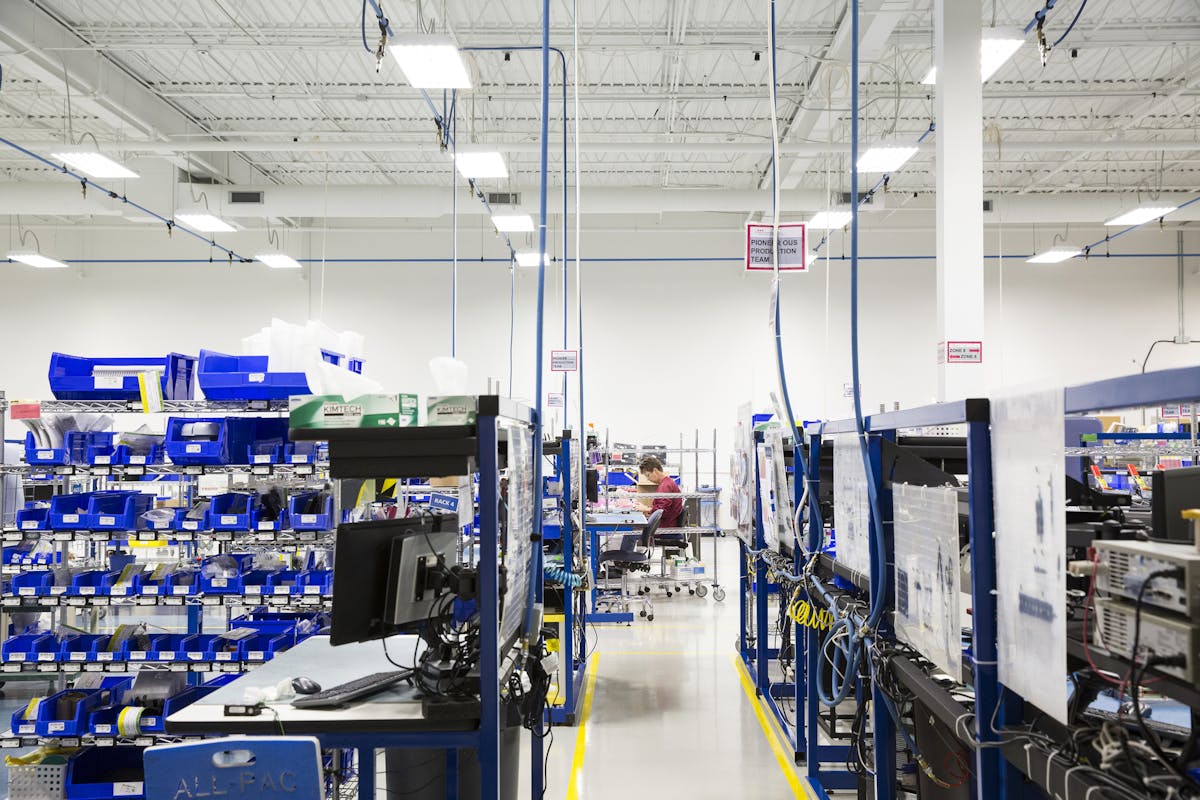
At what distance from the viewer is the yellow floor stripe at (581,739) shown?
411 centimetres

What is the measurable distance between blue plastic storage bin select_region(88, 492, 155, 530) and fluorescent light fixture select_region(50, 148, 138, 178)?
14.0 ft

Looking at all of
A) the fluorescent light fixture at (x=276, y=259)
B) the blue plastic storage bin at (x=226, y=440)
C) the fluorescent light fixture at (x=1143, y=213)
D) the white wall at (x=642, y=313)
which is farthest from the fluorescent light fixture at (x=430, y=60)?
the white wall at (x=642, y=313)

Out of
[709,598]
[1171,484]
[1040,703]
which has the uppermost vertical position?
[1171,484]

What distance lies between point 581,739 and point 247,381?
2728mm

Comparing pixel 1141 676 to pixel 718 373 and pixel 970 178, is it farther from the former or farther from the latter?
pixel 718 373

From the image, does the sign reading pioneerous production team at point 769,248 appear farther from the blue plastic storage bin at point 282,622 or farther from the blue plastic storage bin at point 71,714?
the blue plastic storage bin at point 71,714

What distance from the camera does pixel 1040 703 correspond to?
169cm

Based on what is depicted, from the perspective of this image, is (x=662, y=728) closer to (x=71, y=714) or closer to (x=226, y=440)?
(x=226, y=440)

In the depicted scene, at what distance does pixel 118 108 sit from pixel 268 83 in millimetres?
1685

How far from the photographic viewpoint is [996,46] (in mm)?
5746

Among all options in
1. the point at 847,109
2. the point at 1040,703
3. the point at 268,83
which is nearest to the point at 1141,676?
the point at 1040,703

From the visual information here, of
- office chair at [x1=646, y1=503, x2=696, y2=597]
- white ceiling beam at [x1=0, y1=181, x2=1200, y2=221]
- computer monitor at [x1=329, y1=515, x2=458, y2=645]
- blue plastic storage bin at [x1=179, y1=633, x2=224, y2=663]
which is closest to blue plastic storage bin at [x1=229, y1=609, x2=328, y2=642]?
blue plastic storage bin at [x1=179, y1=633, x2=224, y2=663]

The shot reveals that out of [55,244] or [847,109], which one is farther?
[55,244]

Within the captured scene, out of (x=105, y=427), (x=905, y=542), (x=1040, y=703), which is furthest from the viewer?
(x=105, y=427)
